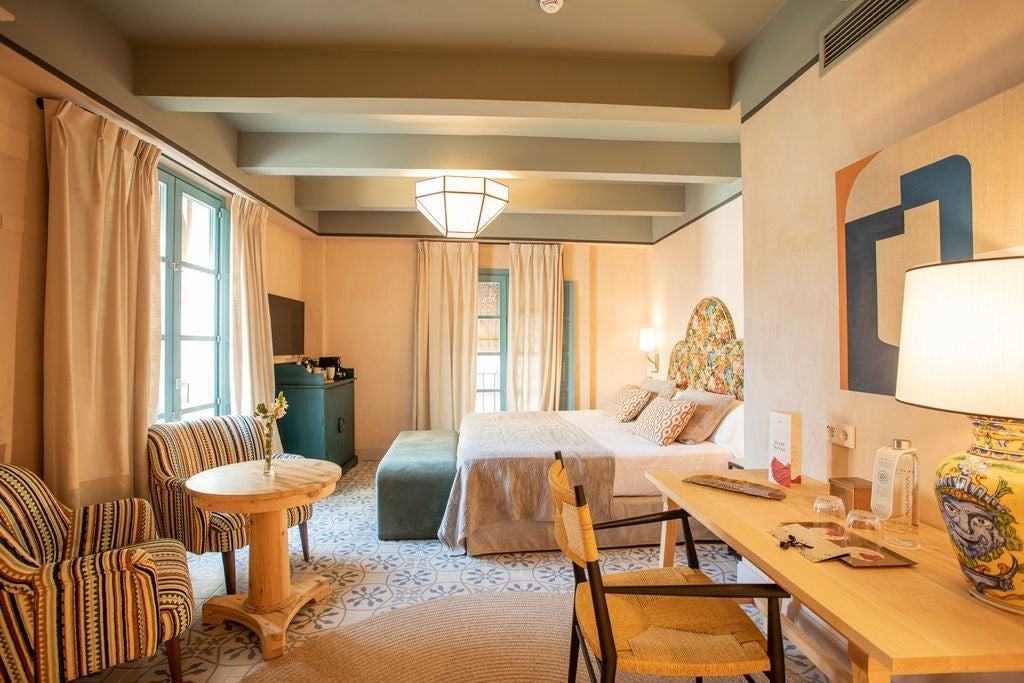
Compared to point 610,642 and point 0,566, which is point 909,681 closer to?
point 610,642

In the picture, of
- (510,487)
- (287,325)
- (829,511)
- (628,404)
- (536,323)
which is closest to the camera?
(829,511)

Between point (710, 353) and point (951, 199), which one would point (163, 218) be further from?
point (710, 353)

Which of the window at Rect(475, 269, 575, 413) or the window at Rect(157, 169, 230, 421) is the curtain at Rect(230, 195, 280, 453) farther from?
the window at Rect(475, 269, 575, 413)

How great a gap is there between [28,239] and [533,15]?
2.42 meters

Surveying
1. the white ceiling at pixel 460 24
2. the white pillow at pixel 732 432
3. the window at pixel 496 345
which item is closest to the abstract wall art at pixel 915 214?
the white ceiling at pixel 460 24

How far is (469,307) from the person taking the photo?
221 inches

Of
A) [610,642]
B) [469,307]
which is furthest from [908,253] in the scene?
[469,307]

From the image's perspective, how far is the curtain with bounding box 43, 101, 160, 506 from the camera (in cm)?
220

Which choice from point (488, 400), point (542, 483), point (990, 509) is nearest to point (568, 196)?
point (488, 400)

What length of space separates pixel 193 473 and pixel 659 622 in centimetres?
258

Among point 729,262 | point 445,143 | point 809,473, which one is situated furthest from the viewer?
point 729,262

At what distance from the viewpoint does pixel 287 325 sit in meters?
4.90

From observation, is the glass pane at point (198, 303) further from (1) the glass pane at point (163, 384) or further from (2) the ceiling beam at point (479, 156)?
(2) the ceiling beam at point (479, 156)

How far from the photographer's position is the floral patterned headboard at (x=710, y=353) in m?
3.72
